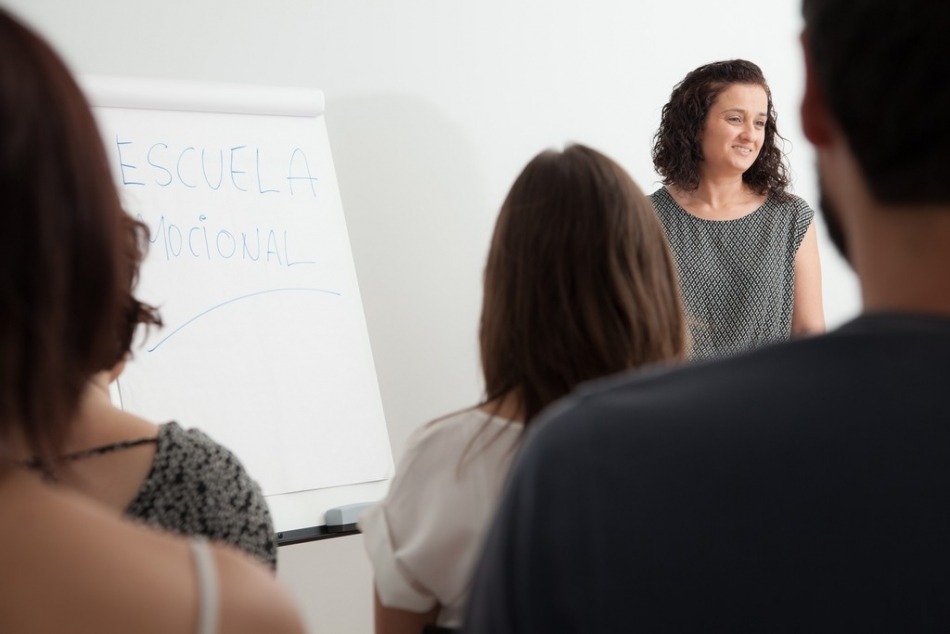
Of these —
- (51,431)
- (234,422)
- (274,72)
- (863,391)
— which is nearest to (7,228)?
(51,431)

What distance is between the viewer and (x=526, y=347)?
4.50 feet

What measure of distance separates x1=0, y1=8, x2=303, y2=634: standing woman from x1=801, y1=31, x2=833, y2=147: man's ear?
40cm

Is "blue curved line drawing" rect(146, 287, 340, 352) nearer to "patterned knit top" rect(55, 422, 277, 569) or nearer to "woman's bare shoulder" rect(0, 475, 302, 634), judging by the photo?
"patterned knit top" rect(55, 422, 277, 569)

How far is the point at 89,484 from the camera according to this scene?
113cm

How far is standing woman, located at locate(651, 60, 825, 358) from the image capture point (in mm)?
2807

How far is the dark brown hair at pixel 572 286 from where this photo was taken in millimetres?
1365

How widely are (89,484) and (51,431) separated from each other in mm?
527

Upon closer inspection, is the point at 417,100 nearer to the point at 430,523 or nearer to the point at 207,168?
the point at 207,168

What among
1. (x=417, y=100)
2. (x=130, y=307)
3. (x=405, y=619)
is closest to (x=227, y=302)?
(x=417, y=100)

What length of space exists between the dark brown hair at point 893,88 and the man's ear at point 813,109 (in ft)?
0.06

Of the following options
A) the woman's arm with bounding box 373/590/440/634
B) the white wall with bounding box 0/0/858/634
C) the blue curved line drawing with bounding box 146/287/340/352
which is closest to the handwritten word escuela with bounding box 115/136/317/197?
the blue curved line drawing with bounding box 146/287/340/352

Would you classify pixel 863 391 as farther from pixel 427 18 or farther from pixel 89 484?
pixel 427 18

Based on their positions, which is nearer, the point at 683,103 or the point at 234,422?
the point at 234,422

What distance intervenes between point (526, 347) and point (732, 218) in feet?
5.33
